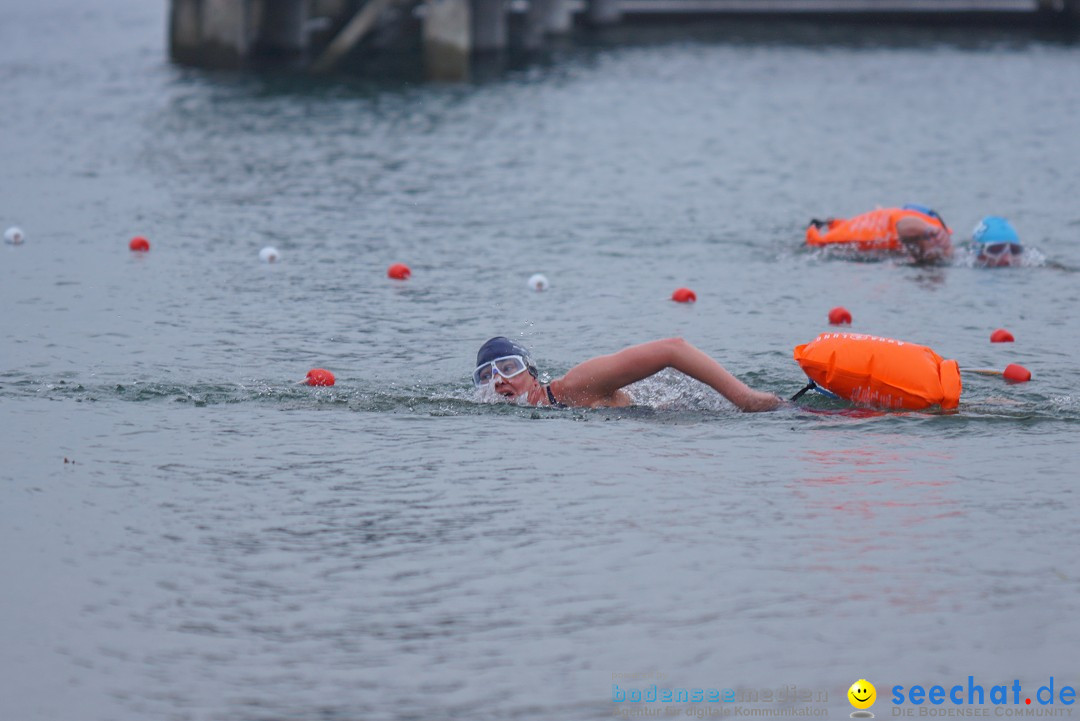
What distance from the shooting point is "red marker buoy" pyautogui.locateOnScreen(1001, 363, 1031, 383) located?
11508 mm

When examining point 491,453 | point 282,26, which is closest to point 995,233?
point 491,453

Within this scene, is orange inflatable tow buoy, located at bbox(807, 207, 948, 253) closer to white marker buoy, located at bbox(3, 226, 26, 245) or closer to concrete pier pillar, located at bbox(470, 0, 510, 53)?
white marker buoy, located at bbox(3, 226, 26, 245)

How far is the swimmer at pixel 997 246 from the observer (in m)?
16.2

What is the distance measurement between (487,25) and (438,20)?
18.4ft

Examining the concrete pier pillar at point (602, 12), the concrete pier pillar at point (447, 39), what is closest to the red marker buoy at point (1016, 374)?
the concrete pier pillar at point (447, 39)

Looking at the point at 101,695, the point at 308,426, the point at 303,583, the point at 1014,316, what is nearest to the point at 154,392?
the point at 308,426

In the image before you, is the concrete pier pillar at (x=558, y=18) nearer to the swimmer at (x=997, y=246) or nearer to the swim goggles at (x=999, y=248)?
the swimmer at (x=997, y=246)

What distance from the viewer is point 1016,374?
11.5 meters

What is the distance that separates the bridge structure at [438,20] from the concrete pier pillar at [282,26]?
24 mm

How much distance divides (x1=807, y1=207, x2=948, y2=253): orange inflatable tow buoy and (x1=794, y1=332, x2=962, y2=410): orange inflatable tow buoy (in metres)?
6.21

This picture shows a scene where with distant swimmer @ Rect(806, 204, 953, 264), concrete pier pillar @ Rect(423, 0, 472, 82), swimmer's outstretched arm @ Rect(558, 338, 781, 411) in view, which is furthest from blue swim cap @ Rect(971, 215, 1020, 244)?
concrete pier pillar @ Rect(423, 0, 472, 82)

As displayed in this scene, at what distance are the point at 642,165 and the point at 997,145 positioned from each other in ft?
20.1

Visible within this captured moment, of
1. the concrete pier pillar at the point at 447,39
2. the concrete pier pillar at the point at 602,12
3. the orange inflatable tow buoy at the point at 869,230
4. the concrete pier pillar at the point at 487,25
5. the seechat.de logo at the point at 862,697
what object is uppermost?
the concrete pier pillar at the point at 602,12

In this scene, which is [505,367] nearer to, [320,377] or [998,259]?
[320,377]
